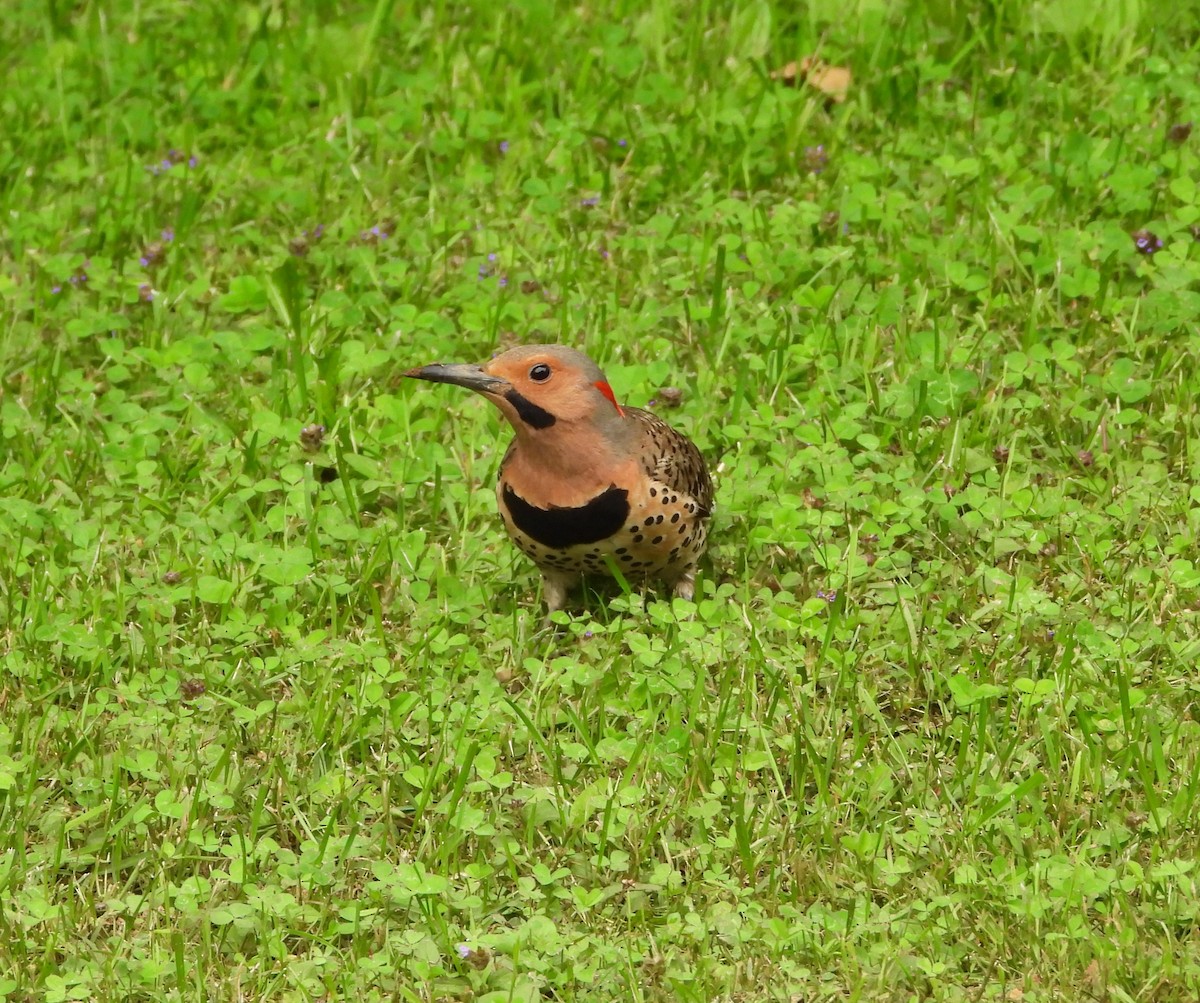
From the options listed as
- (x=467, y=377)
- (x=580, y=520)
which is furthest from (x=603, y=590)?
(x=467, y=377)

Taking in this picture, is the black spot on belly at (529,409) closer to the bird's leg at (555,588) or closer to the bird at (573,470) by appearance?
the bird at (573,470)

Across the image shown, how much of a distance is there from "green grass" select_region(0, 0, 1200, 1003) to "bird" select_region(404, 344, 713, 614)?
0.28m

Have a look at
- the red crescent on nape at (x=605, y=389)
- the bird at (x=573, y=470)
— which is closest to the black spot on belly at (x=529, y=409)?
the bird at (x=573, y=470)

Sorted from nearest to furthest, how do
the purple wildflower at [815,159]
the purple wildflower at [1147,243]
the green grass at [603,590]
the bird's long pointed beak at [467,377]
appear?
1. the green grass at [603,590]
2. the bird's long pointed beak at [467,377]
3. the purple wildflower at [1147,243]
4. the purple wildflower at [815,159]

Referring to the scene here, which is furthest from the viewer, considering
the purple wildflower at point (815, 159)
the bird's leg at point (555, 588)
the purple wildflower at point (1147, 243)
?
the purple wildflower at point (815, 159)

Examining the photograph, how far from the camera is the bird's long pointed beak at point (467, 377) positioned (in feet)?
16.5

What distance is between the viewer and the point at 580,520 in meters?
5.10

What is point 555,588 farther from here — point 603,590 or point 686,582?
point 686,582

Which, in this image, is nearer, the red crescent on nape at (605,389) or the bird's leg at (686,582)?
the red crescent on nape at (605,389)

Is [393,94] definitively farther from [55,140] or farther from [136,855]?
[136,855]

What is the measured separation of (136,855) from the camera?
4625 mm

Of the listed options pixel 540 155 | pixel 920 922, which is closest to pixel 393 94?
pixel 540 155

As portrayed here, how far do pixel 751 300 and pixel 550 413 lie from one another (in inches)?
75.6

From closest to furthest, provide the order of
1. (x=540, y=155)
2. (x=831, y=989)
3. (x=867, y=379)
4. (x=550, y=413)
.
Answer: (x=831, y=989)
(x=550, y=413)
(x=867, y=379)
(x=540, y=155)
